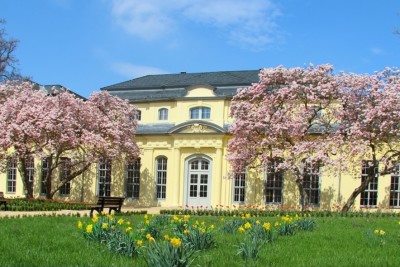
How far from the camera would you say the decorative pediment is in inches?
1107

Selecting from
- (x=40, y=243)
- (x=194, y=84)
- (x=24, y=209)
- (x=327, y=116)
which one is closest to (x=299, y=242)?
(x=40, y=243)

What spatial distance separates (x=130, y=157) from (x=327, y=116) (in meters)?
10.5

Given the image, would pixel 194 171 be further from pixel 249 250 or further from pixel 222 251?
pixel 249 250

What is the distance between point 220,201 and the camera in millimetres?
28438

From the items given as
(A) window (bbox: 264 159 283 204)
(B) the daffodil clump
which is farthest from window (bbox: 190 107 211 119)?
(B) the daffodil clump

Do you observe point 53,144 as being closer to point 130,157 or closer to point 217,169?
point 130,157

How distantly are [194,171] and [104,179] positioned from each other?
5.84 m

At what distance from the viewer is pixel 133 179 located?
30953 millimetres

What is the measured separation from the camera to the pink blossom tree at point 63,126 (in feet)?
85.8

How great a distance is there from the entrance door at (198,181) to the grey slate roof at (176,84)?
377 cm

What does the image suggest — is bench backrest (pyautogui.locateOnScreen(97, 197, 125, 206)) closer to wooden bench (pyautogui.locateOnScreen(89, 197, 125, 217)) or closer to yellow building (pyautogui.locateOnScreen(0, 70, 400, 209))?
wooden bench (pyautogui.locateOnScreen(89, 197, 125, 217))

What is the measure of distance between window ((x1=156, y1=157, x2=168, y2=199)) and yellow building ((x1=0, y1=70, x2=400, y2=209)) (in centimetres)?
6

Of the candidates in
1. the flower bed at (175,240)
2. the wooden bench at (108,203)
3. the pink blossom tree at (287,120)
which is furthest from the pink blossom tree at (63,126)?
the flower bed at (175,240)

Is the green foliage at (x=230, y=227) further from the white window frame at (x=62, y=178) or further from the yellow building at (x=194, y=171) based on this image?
the white window frame at (x=62, y=178)
